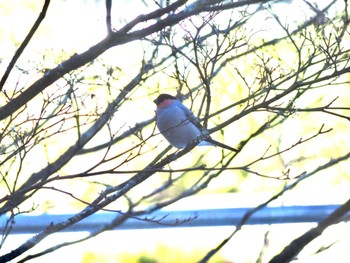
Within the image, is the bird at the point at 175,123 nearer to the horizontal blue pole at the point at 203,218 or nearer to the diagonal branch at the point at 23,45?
the horizontal blue pole at the point at 203,218

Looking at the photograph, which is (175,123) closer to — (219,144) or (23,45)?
(219,144)

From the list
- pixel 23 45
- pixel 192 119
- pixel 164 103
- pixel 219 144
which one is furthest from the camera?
pixel 164 103

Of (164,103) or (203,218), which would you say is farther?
(164,103)

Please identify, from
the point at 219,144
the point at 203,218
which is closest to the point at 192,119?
the point at 203,218

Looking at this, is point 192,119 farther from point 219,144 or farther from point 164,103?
point 164,103

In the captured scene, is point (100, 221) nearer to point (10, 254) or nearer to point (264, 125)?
point (264, 125)

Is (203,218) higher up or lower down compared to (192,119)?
lower down

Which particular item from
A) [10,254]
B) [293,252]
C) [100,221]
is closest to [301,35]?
[100,221]

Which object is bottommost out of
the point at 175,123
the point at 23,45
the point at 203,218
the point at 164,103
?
the point at 203,218

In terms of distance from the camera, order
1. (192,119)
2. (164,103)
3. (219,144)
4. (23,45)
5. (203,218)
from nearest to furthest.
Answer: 1. (23,45)
2. (192,119)
3. (203,218)
4. (219,144)
5. (164,103)

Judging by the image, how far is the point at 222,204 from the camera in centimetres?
328

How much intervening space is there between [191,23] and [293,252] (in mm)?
1440

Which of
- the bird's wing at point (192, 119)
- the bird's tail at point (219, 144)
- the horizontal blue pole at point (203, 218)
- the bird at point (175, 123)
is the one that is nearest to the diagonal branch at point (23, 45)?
the bird's wing at point (192, 119)

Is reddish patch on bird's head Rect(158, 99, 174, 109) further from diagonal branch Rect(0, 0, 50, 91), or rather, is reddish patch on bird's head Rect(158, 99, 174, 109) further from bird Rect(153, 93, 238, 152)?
diagonal branch Rect(0, 0, 50, 91)
